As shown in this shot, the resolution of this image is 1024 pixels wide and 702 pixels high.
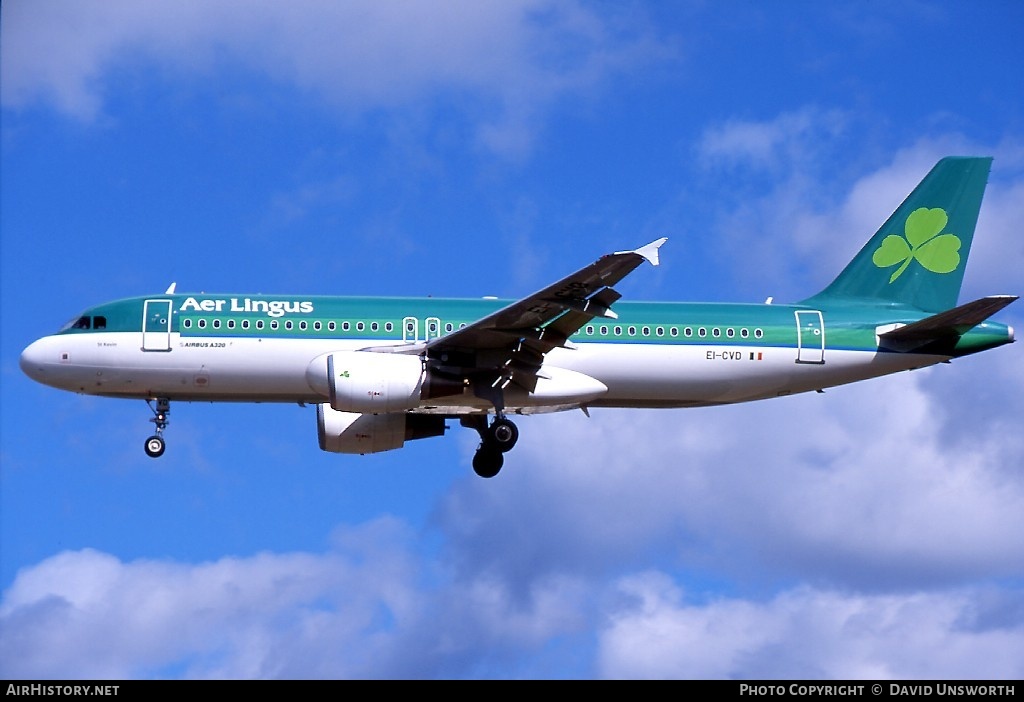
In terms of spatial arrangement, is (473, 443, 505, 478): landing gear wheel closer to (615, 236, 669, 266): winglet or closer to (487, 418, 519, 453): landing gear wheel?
A: (487, 418, 519, 453): landing gear wheel

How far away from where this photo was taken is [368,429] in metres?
42.4

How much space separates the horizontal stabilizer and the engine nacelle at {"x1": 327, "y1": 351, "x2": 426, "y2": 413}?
1332 centimetres

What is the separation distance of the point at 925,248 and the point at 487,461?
14.8 meters

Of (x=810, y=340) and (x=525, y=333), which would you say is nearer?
(x=525, y=333)

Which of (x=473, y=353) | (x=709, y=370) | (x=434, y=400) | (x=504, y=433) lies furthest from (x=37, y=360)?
(x=709, y=370)

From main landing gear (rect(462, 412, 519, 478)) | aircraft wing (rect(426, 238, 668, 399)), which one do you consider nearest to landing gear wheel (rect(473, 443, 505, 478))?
main landing gear (rect(462, 412, 519, 478))

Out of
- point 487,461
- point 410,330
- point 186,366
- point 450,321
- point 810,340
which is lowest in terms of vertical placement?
point 487,461

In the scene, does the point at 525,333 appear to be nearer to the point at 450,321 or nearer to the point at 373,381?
the point at 450,321

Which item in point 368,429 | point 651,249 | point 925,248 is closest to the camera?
point 651,249

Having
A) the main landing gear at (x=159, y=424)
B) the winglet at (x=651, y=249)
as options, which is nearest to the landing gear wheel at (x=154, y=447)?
the main landing gear at (x=159, y=424)

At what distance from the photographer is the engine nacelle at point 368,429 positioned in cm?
4231

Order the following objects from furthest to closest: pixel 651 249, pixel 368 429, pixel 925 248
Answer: pixel 925 248 < pixel 368 429 < pixel 651 249

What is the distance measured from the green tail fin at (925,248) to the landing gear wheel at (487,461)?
33.3ft

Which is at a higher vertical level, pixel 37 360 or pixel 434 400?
pixel 37 360
